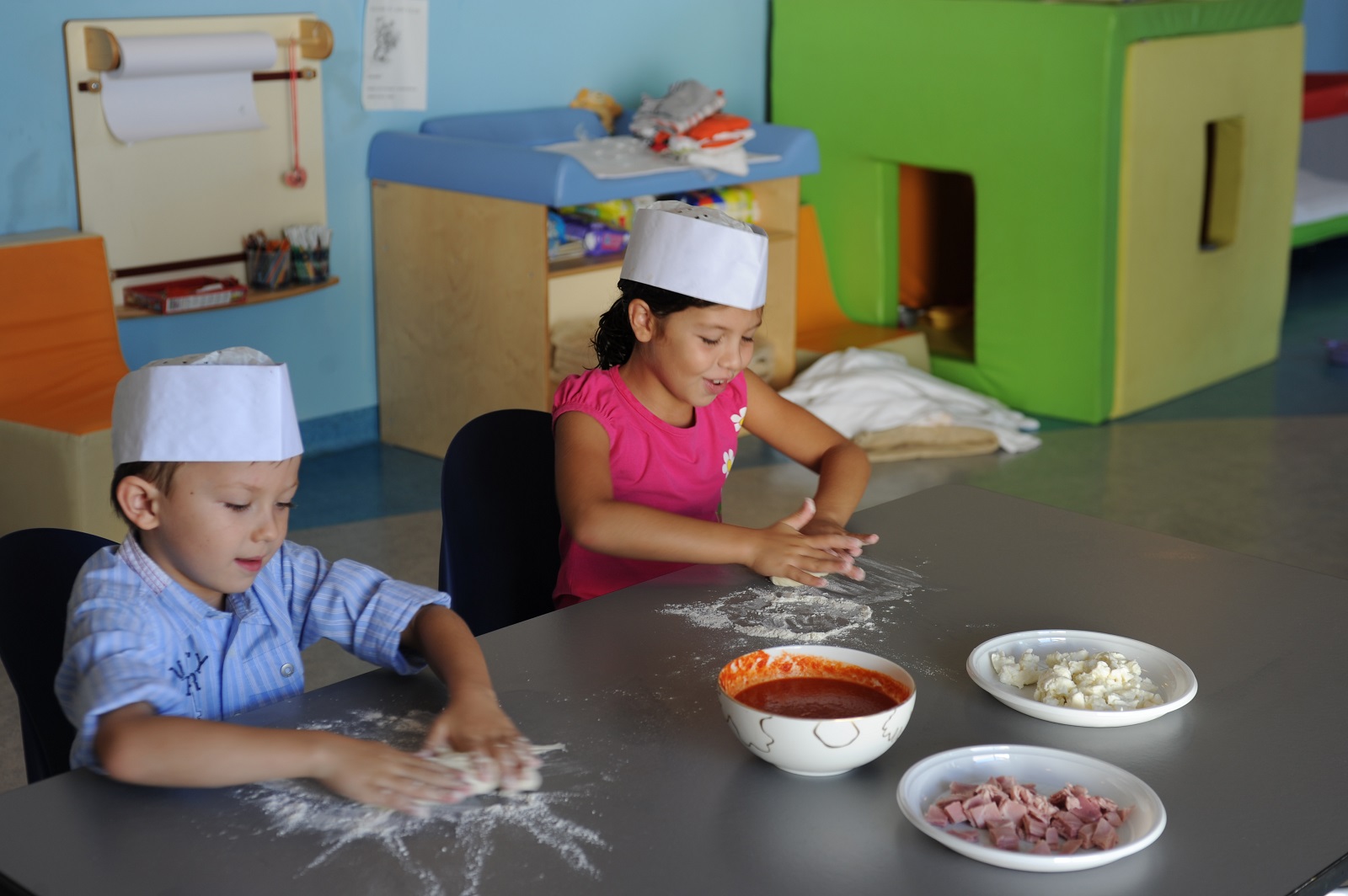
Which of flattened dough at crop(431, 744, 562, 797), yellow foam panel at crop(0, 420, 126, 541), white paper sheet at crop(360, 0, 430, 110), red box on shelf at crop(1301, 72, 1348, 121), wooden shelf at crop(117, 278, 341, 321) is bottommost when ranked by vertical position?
yellow foam panel at crop(0, 420, 126, 541)

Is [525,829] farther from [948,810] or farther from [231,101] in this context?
[231,101]

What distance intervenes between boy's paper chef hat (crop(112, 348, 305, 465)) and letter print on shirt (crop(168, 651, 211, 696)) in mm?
188

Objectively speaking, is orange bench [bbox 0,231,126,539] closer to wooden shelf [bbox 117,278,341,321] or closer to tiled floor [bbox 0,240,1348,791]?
wooden shelf [bbox 117,278,341,321]

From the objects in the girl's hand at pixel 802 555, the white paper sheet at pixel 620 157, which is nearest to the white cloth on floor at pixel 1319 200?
the white paper sheet at pixel 620 157

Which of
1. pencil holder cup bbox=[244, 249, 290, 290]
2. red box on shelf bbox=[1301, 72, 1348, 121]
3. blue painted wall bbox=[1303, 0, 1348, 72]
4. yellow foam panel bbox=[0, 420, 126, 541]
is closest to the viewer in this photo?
yellow foam panel bbox=[0, 420, 126, 541]

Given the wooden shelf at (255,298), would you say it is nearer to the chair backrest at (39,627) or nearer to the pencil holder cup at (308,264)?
the pencil holder cup at (308,264)

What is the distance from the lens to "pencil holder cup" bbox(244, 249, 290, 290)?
12.2 ft

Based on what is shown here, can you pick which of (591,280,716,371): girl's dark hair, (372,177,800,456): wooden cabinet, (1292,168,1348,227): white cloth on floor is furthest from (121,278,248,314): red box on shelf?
(1292,168,1348,227): white cloth on floor

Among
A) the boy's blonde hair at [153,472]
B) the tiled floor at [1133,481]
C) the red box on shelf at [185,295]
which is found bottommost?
the tiled floor at [1133,481]

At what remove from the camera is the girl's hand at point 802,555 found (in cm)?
Answer: 156

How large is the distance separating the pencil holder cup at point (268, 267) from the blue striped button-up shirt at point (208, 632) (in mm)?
2428

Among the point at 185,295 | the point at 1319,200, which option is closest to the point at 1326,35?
the point at 1319,200

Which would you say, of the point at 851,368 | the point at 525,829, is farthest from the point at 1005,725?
the point at 851,368

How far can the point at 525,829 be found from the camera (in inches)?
41.5
